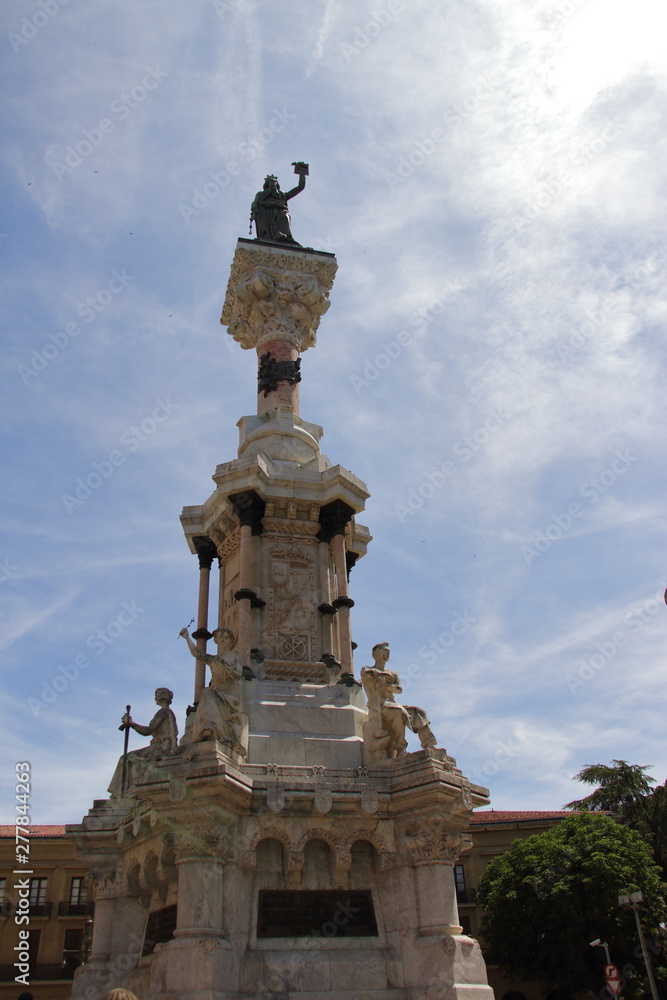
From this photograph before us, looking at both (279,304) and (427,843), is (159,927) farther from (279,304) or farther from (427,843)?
(279,304)

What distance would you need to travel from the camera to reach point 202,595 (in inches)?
700

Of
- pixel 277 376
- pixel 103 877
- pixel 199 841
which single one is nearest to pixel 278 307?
pixel 277 376

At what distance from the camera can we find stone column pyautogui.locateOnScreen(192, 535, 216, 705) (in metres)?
17.0

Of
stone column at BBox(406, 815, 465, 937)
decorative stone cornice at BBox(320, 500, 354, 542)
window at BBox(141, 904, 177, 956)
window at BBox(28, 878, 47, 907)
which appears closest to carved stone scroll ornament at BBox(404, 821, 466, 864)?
stone column at BBox(406, 815, 465, 937)

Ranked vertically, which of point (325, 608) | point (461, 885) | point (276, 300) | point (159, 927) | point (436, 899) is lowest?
point (159, 927)

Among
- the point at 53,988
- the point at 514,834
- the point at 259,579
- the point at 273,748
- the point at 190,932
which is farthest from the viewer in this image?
the point at 514,834

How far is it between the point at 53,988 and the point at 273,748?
3325 cm

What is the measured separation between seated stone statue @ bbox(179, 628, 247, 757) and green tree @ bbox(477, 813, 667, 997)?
21563 mm

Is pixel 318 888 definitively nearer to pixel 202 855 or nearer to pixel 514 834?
pixel 202 855

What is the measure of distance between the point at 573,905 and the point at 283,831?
862 inches

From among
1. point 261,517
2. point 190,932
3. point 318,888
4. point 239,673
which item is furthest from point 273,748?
A: point 261,517

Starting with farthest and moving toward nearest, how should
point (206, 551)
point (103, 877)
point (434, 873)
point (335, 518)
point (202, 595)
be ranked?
point (206, 551)
point (202, 595)
point (335, 518)
point (103, 877)
point (434, 873)

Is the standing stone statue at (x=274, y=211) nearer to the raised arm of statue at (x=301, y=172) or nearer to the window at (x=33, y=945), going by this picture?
the raised arm of statue at (x=301, y=172)

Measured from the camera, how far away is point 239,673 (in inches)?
541
